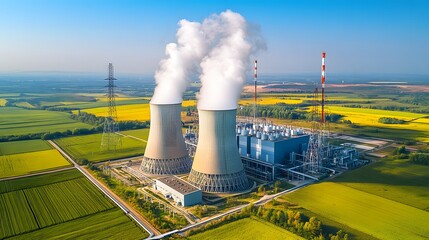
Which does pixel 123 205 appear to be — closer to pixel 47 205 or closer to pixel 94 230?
pixel 94 230

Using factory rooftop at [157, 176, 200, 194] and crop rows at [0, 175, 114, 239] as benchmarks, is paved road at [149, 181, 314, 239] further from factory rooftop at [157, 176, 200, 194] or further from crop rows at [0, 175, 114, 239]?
crop rows at [0, 175, 114, 239]

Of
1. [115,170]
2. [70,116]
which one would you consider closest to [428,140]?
[115,170]

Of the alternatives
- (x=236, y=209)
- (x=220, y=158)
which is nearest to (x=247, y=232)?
(x=236, y=209)

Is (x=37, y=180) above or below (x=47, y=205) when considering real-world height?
above

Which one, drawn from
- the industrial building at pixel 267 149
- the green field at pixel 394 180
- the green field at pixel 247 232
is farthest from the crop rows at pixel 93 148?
the green field at pixel 394 180

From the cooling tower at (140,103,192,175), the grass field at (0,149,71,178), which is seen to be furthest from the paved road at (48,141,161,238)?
the cooling tower at (140,103,192,175)
